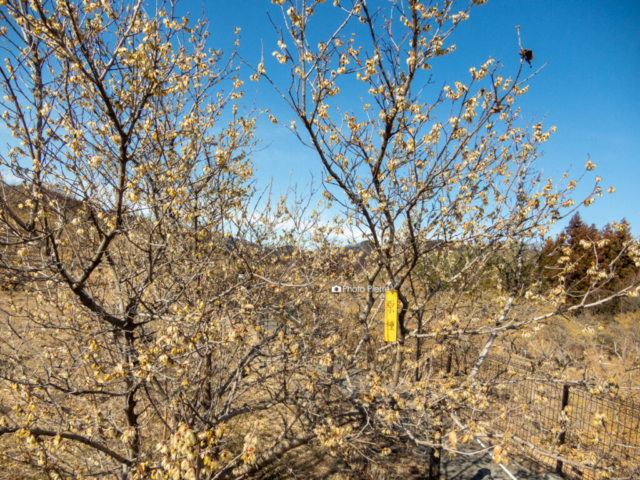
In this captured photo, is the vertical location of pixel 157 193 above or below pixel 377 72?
below

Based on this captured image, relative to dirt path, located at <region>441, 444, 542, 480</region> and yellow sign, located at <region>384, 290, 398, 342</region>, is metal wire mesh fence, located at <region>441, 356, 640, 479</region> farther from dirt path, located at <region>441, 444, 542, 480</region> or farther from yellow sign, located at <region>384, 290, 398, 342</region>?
yellow sign, located at <region>384, 290, 398, 342</region>

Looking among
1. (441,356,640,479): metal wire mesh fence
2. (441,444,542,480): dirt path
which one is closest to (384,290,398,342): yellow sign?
(441,356,640,479): metal wire mesh fence

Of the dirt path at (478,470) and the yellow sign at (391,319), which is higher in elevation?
the yellow sign at (391,319)

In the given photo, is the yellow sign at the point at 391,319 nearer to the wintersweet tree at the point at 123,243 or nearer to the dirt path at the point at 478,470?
the wintersweet tree at the point at 123,243

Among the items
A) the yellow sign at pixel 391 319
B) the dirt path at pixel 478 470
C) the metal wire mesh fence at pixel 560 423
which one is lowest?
the dirt path at pixel 478 470

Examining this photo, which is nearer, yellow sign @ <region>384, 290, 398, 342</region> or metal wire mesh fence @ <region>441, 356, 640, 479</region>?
metal wire mesh fence @ <region>441, 356, 640, 479</region>

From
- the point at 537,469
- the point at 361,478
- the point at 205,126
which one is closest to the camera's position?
the point at 205,126

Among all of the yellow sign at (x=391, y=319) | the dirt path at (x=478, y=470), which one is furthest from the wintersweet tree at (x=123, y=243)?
the dirt path at (x=478, y=470)

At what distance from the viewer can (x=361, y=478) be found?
4.55m

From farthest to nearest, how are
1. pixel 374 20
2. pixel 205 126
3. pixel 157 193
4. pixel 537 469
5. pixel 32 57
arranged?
1. pixel 537 469
2. pixel 205 126
3. pixel 157 193
4. pixel 32 57
5. pixel 374 20

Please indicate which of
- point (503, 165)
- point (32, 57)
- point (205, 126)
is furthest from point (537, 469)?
point (32, 57)

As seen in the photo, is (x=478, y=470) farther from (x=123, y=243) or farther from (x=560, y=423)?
(x=123, y=243)

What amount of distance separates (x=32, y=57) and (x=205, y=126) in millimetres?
1558

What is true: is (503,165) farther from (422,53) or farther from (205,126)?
(205,126)
